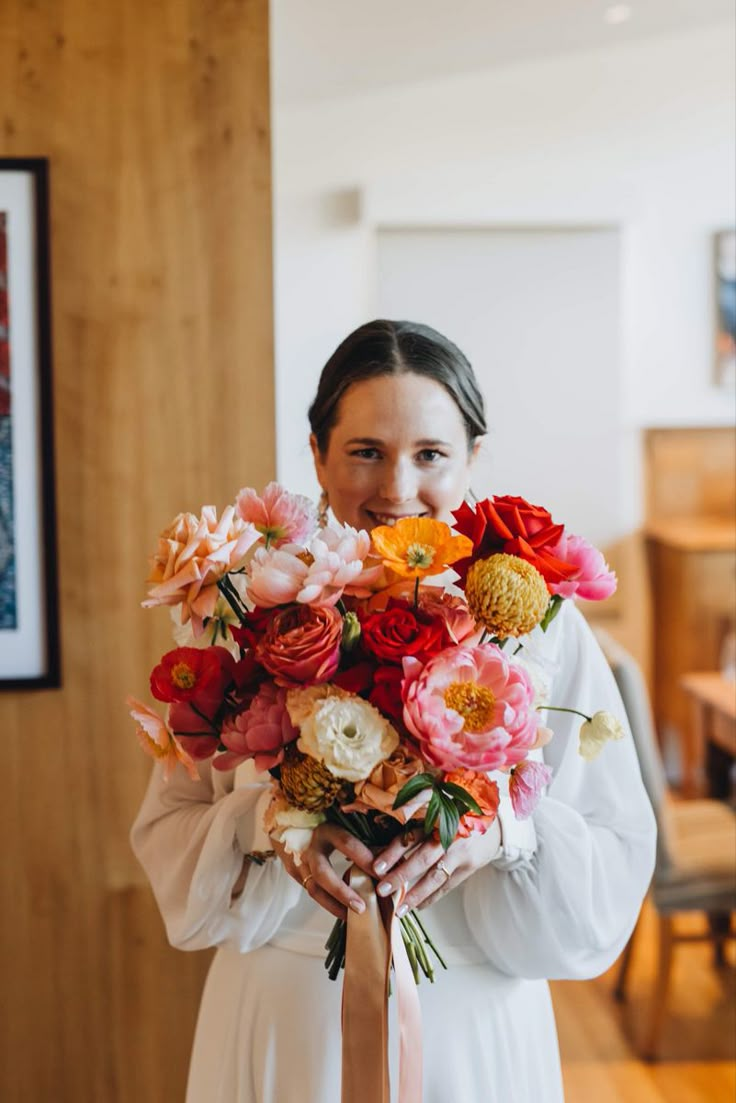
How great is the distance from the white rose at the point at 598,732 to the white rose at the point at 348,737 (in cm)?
18

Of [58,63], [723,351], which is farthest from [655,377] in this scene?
[58,63]

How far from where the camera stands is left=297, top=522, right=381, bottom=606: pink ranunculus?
2.75ft

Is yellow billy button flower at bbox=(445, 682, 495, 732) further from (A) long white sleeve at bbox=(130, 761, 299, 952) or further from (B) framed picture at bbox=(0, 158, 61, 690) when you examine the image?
(B) framed picture at bbox=(0, 158, 61, 690)

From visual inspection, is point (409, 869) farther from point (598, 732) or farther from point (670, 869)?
point (670, 869)

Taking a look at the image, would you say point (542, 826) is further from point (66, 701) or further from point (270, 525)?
point (66, 701)

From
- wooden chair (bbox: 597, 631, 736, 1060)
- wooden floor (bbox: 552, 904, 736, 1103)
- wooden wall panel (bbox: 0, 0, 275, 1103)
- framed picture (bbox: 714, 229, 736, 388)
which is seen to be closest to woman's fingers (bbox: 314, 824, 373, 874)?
wooden wall panel (bbox: 0, 0, 275, 1103)

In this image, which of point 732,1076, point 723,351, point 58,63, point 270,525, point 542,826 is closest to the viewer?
point 270,525

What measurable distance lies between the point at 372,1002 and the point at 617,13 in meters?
3.14

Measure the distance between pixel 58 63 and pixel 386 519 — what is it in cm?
107

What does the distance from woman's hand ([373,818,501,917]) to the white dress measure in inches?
3.5

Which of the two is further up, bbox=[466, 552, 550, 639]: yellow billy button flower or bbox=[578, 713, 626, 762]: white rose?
bbox=[466, 552, 550, 639]: yellow billy button flower

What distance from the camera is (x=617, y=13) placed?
3.25 m

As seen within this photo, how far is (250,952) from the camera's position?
119cm

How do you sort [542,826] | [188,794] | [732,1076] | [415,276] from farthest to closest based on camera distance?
[415,276]
[732,1076]
[188,794]
[542,826]
